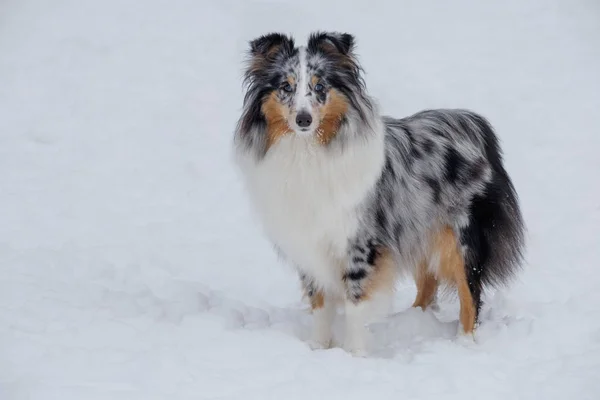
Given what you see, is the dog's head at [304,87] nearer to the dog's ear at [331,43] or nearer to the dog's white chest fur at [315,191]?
the dog's ear at [331,43]

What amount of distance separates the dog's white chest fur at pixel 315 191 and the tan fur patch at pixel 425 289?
96 cm

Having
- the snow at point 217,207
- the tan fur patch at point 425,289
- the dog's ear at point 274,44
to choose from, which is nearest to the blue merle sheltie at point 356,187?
the dog's ear at point 274,44

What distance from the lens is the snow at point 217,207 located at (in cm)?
399

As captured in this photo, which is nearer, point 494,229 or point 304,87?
point 304,87

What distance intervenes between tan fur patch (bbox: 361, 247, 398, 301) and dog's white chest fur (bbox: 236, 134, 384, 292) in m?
0.21

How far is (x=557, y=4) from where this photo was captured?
11.3m

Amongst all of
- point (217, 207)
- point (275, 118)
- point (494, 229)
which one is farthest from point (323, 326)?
point (217, 207)

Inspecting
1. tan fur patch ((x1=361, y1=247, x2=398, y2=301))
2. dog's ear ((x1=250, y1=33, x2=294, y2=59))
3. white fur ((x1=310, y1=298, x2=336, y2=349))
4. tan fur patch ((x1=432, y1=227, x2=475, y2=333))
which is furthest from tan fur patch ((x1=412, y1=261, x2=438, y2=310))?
dog's ear ((x1=250, y1=33, x2=294, y2=59))

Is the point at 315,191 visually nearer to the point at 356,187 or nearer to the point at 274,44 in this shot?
the point at 356,187

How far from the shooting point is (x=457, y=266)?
5.09 m

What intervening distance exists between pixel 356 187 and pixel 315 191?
0.81 ft

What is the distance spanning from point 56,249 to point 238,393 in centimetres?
324

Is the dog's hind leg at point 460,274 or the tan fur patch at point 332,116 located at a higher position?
the tan fur patch at point 332,116

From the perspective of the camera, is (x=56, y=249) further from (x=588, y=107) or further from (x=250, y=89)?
(x=588, y=107)
